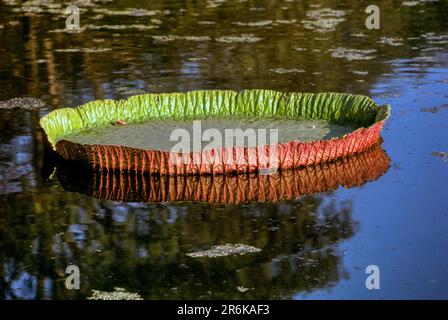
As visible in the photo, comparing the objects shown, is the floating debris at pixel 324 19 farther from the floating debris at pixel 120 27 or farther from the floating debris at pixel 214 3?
the floating debris at pixel 120 27

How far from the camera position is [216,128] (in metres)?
8.00

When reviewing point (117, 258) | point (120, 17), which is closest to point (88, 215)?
point (117, 258)

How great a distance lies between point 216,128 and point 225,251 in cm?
226

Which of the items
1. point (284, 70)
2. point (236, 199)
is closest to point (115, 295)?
point (236, 199)

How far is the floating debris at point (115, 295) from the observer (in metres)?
5.26

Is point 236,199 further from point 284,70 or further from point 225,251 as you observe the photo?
point 284,70

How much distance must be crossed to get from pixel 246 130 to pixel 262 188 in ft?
3.36
